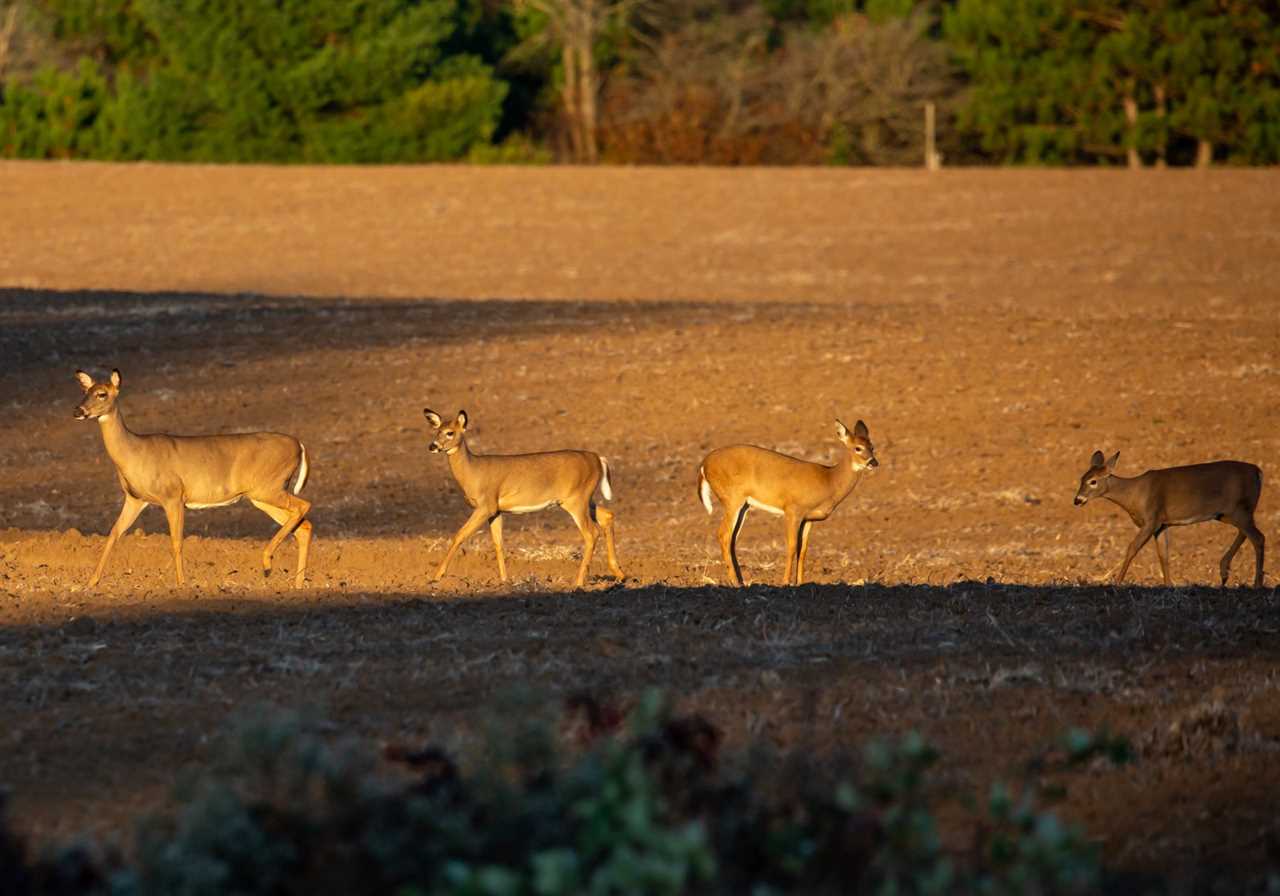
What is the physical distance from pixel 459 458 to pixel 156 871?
364 inches

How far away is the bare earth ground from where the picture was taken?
27.8ft

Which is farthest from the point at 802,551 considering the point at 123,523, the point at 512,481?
the point at 123,523

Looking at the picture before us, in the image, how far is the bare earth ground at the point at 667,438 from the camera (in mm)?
8477

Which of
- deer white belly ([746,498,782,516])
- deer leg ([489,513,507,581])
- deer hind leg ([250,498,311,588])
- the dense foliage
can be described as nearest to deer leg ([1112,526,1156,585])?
deer white belly ([746,498,782,516])

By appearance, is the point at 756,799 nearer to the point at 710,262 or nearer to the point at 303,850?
the point at 303,850

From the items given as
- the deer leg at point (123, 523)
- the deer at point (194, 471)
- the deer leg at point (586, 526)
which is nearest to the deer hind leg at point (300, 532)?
the deer at point (194, 471)

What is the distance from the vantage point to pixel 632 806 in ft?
17.1

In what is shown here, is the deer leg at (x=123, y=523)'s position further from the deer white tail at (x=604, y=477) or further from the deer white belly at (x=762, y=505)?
the deer white belly at (x=762, y=505)

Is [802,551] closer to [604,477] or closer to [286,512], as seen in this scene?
[604,477]

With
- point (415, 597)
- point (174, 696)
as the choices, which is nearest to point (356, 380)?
point (415, 597)

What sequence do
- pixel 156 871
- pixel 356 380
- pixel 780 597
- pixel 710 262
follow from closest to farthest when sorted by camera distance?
pixel 156 871 < pixel 780 597 < pixel 356 380 < pixel 710 262

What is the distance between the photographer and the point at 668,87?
5962cm

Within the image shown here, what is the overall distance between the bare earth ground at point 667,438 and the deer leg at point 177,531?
0.28 metres

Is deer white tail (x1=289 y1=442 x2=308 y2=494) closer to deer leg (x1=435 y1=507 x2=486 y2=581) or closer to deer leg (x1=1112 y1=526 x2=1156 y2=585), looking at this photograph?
deer leg (x1=435 y1=507 x2=486 y2=581)
